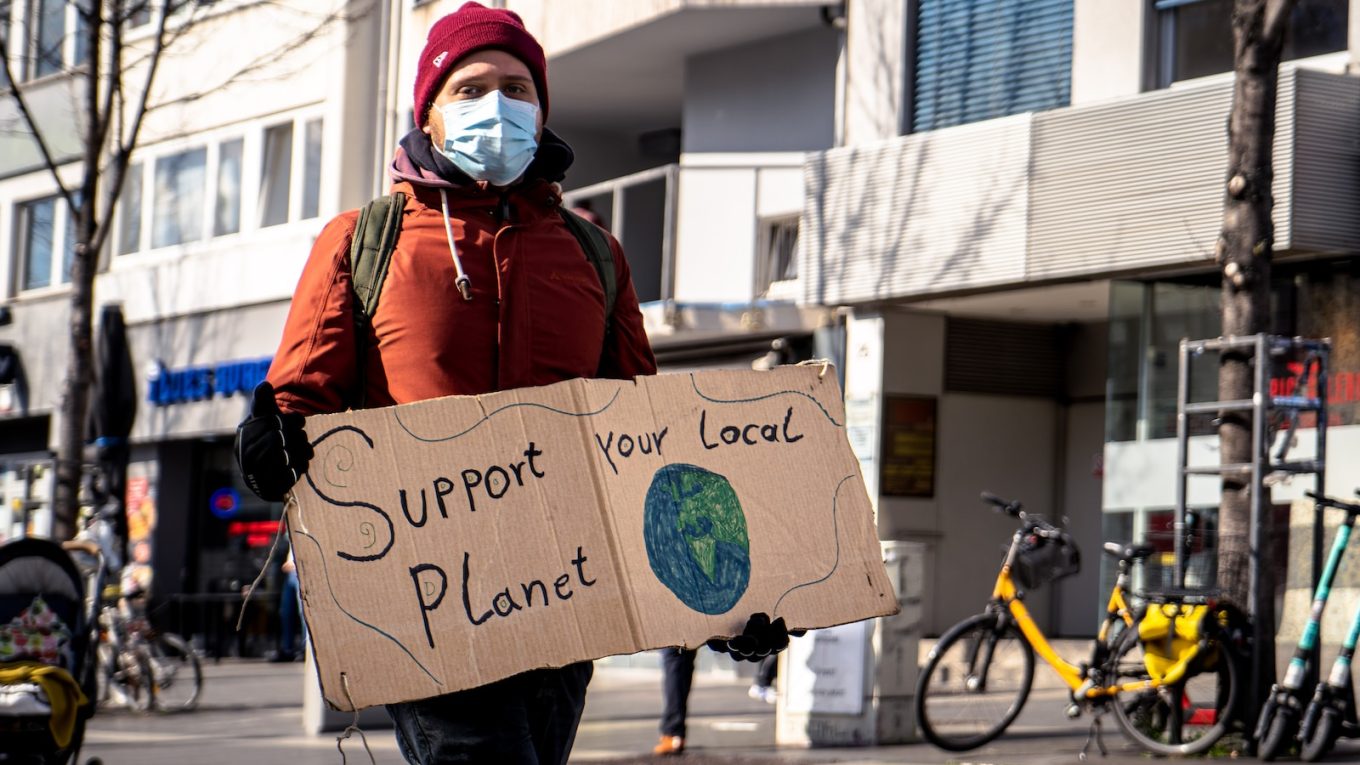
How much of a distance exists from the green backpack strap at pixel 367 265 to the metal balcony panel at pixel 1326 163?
1151 centimetres

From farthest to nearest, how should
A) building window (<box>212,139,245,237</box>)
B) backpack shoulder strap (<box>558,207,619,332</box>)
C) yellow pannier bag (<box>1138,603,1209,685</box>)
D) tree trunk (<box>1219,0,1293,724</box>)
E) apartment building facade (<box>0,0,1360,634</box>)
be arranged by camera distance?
building window (<box>212,139,245,237</box>) → apartment building facade (<box>0,0,1360,634</box>) → tree trunk (<box>1219,0,1293,724</box>) → yellow pannier bag (<box>1138,603,1209,685</box>) → backpack shoulder strap (<box>558,207,619,332</box>)

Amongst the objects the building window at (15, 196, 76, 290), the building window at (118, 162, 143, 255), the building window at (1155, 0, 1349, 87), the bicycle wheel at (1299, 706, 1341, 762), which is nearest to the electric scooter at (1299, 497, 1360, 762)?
the bicycle wheel at (1299, 706, 1341, 762)

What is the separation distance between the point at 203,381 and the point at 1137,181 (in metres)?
16.2

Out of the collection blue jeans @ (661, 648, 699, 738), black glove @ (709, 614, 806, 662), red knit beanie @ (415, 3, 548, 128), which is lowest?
blue jeans @ (661, 648, 699, 738)

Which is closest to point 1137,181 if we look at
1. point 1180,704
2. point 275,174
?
point 1180,704

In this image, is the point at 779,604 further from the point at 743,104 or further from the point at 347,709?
the point at 743,104

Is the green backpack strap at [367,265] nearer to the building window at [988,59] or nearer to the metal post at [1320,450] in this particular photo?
the metal post at [1320,450]

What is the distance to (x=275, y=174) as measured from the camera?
2750cm

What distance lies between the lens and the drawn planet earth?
3.80 metres

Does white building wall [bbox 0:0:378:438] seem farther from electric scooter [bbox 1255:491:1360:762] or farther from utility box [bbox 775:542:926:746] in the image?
electric scooter [bbox 1255:491:1360:762]

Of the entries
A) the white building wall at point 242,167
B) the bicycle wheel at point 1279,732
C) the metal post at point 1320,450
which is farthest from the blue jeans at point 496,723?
the white building wall at point 242,167

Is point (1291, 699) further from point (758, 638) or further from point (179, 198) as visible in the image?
point (179, 198)

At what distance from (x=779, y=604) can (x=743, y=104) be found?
17.6 m

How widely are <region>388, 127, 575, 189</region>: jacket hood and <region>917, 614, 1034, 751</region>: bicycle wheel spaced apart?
732 centimetres
